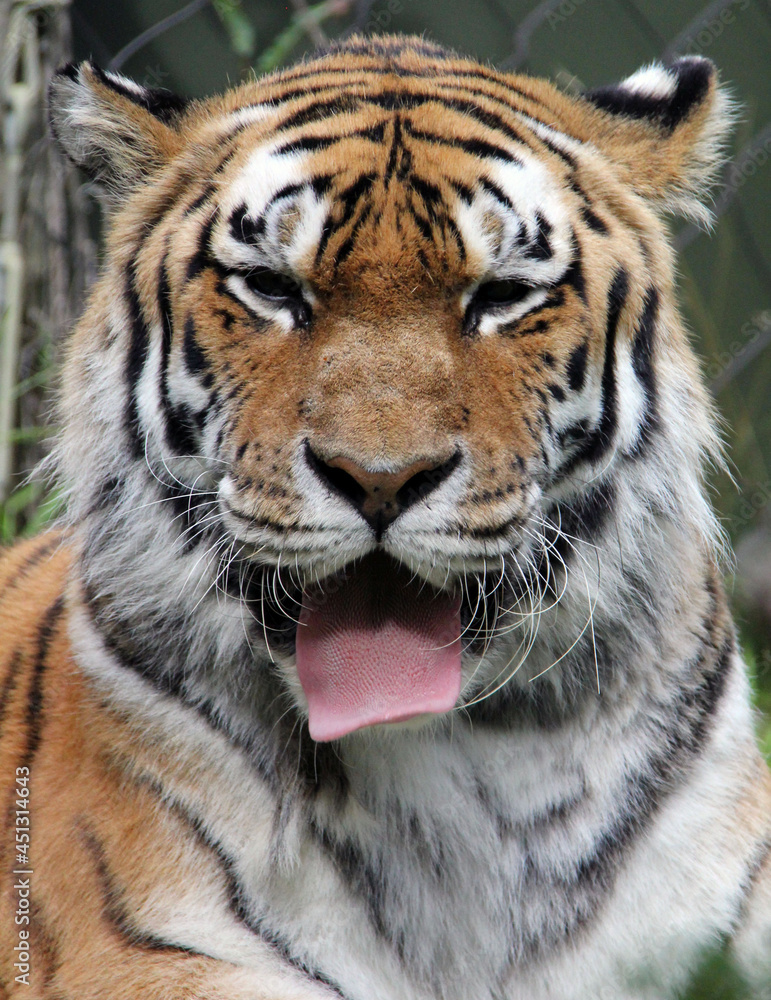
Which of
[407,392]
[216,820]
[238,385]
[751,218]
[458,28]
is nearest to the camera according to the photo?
[407,392]

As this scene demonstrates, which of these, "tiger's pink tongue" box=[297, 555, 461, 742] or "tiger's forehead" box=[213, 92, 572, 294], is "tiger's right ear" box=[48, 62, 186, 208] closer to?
"tiger's forehead" box=[213, 92, 572, 294]

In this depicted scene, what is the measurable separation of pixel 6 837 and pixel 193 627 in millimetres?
394

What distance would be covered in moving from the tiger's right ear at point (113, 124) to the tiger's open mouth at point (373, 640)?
0.62m

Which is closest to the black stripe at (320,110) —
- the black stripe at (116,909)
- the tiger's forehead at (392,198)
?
the tiger's forehead at (392,198)

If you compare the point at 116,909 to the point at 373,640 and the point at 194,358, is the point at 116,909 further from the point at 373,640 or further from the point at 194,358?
the point at 194,358

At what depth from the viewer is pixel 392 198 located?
141cm

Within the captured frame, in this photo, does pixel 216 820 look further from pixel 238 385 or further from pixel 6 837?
pixel 238 385

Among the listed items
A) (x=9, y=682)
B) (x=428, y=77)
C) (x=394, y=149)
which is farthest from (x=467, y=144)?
(x=9, y=682)

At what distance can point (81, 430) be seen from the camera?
1646 millimetres

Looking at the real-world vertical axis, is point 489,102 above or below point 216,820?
above

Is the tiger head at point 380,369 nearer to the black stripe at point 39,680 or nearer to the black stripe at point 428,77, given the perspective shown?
the black stripe at point 428,77

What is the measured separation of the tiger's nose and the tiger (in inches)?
1.0

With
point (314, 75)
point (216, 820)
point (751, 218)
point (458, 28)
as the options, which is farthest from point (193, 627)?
point (751, 218)

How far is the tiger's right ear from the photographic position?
1614 mm
